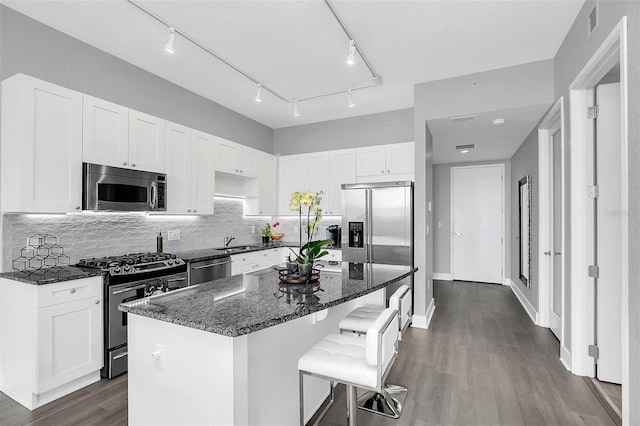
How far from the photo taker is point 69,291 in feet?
7.70

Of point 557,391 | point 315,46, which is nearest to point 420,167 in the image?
point 315,46

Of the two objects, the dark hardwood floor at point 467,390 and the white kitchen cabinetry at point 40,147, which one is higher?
the white kitchen cabinetry at point 40,147

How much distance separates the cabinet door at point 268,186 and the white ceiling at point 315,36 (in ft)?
4.57

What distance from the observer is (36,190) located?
7.89 feet

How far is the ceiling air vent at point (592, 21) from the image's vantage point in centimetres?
218

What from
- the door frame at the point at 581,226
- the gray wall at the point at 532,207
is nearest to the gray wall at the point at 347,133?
the gray wall at the point at 532,207

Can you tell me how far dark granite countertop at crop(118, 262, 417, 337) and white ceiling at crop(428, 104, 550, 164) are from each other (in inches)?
102

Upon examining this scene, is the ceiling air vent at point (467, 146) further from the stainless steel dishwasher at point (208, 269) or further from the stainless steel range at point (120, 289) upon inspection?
the stainless steel range at point (120, 289)

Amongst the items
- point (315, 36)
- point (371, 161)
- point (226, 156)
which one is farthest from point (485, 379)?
point (226, 156)

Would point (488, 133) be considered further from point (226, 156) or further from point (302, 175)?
point (226, 156)

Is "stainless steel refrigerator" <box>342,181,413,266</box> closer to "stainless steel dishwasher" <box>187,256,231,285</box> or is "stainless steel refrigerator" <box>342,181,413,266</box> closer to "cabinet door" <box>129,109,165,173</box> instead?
"stainless steel dishwasher" <box>187,256,231,285</box>

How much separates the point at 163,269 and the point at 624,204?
3.46 metres

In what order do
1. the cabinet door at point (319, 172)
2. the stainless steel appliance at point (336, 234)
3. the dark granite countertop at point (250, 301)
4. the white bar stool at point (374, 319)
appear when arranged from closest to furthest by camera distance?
1. the dark granite countertop at point (250, 301)
2. the white bar stool at point (374, 319)
3. the stainless steel appliance at point (336, 234)
4. the cabinet door at point (319, 172)

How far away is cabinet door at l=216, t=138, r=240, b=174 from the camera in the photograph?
13.8ft
